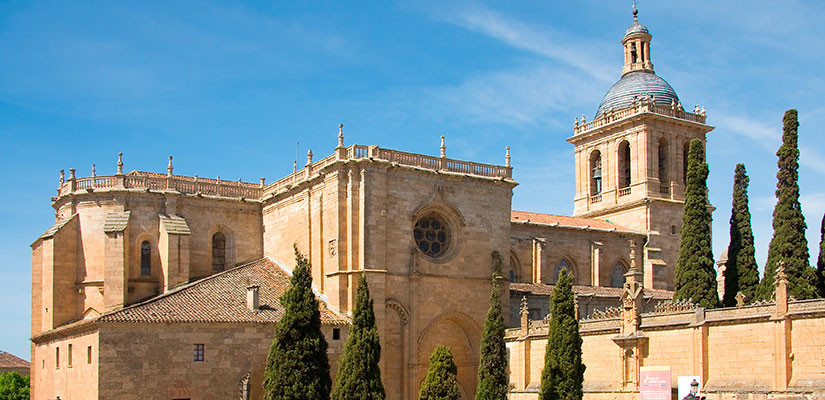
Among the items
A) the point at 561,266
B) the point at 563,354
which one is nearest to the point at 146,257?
the point at 563,354

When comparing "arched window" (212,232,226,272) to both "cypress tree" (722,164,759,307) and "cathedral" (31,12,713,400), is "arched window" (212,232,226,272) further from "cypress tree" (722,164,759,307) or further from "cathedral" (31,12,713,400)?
"cypress tree" (722,164,759,307)

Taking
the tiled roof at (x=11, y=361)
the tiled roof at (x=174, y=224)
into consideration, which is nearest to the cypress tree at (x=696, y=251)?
the tiled roof at (x=174, y=224)

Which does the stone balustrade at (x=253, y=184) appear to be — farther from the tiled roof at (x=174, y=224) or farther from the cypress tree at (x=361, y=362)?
the cypress tree at (x=361, y=362)

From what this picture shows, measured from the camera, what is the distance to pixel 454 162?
37312 mm

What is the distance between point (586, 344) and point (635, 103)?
21.7m

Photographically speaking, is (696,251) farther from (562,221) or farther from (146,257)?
(146,257)

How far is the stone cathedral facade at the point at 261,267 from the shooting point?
103 feet

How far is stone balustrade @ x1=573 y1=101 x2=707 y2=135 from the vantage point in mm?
49675

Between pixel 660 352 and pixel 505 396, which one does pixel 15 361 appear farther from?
pixel 660 352

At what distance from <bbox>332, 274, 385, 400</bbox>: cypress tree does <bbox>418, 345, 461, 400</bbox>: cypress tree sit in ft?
5.10

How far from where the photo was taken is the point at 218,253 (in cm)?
3972

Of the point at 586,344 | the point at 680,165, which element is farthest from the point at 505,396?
the point at 680,165

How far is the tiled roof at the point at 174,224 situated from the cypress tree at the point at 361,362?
1054 centimetres

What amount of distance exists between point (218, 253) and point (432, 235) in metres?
9.81
